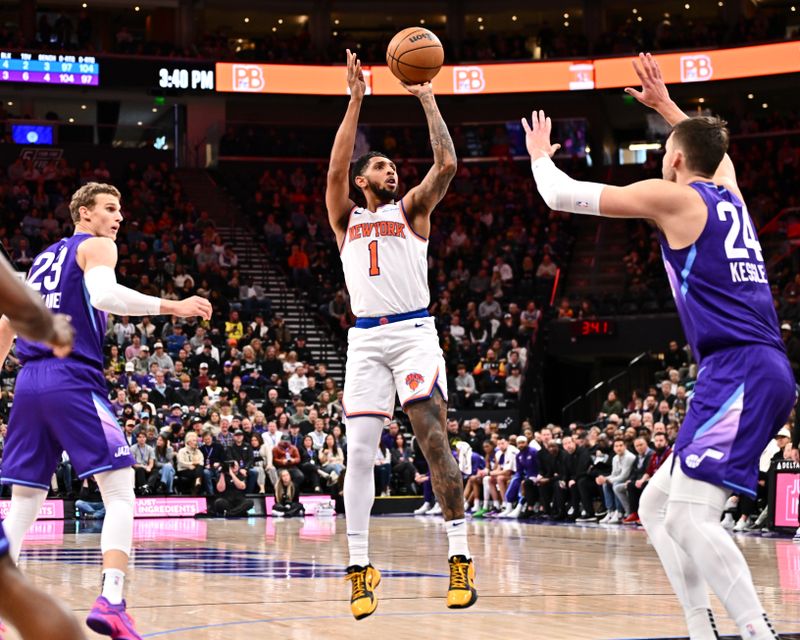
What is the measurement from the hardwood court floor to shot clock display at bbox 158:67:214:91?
61.9 feet

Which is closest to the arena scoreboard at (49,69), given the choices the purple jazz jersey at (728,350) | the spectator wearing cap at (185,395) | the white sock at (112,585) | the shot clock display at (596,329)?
the spectator wearing cap at (185,395)

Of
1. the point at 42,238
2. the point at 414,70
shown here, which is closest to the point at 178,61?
the point at 42,238

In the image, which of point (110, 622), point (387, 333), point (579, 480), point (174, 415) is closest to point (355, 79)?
point (387, 333)

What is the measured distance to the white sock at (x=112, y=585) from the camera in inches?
230

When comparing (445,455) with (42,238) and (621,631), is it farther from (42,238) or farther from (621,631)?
(42,238)

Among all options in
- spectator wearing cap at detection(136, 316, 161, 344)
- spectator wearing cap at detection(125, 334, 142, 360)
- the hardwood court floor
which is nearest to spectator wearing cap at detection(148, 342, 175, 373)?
spectator wearing cap at detection(125, 334, 142, 360)

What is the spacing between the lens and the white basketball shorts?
711 centimetres

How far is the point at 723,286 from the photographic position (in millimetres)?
5109

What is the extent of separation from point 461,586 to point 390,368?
4.48 ft

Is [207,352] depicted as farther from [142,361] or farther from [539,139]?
[539,139]

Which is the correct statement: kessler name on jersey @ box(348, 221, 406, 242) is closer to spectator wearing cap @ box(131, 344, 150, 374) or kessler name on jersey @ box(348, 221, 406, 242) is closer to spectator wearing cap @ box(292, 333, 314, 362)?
spectator wearing cap @ box(131, 344, 150, 374)

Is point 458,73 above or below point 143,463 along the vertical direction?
above

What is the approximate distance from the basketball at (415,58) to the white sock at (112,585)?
360cm

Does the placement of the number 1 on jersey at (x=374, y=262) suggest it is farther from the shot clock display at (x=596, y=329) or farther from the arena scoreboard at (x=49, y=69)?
the arena scoreboard at (x=49, y=69)
